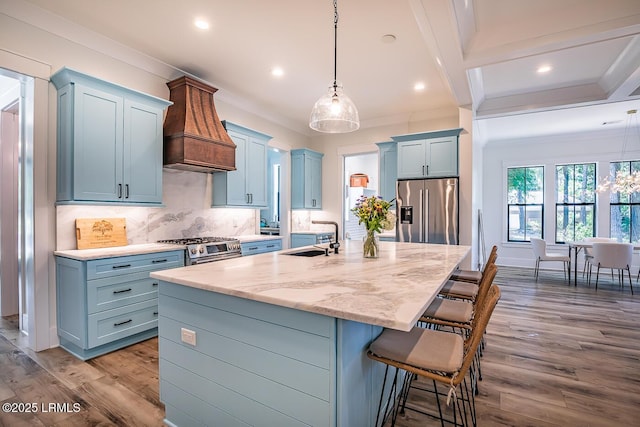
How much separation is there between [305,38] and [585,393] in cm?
381

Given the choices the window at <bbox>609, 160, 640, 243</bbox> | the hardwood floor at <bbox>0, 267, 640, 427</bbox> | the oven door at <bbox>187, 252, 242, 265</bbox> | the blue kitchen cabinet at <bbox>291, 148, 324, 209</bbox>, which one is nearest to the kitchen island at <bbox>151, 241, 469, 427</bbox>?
the hardwood floor at <bbox>0, 267, 640, 427</bbox>

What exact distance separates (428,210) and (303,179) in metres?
2.36

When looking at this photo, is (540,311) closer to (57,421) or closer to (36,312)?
(57,421)

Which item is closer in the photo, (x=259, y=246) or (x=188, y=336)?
(x=188, y=336)

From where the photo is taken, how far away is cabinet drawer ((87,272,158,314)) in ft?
8.67

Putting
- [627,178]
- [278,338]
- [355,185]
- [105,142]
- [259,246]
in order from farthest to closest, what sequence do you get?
[355,185] → [627,178] → [259,246] → [105,142] → [278,338]

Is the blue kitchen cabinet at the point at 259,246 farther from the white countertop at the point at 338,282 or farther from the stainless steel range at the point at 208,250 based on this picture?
the white countertop at the point at 338,282

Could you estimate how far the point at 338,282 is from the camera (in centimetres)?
166

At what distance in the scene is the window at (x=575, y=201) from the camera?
22.4 feet

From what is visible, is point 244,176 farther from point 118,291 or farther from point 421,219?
point 421,219

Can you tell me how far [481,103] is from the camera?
198 inches

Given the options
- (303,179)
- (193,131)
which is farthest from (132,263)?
(303,179)

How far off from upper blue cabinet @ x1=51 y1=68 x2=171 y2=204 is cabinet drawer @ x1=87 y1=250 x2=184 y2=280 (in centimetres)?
61

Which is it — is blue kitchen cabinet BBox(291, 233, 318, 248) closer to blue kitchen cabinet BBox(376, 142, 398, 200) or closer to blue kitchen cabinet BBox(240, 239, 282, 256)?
blue kitchen cabinet BBox(240, 239, 282, 256)
